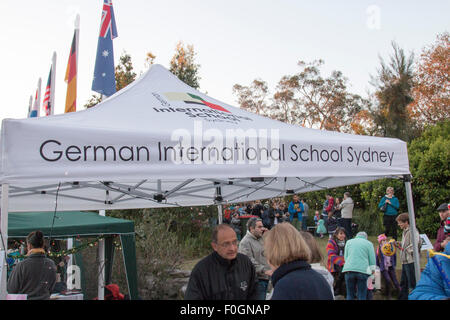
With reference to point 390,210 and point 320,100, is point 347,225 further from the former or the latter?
point 320,100

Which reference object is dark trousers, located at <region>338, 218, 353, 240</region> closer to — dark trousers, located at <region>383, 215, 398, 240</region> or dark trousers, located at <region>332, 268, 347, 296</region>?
dark trousers, located at <region>383, 215, 398, 240</region>

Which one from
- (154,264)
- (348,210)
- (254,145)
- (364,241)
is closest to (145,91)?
(254,145)

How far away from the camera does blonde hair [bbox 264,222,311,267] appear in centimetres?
246

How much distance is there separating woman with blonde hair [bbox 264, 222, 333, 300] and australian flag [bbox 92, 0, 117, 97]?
20.3ft

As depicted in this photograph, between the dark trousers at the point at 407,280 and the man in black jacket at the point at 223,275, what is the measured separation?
15.2 ft

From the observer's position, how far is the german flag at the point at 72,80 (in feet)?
31.2

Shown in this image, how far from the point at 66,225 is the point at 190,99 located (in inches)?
128

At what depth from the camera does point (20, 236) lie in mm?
6672

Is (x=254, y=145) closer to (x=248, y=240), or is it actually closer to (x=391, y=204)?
(x=248, y=240)

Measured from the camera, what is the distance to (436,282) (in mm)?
2342

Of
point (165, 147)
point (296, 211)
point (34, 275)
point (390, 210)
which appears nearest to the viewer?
point (165, 147)

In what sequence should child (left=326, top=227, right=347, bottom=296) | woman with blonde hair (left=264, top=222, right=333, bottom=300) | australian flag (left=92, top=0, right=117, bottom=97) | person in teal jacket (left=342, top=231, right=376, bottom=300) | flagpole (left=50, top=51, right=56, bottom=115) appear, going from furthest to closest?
1. flagpole (left=50, top=51, right=56, bottom=115)
2. australian flag (left=92, top=0, right=117, bottom=97)
3. child (left=326, top=227, right=347, bottom=296)
4. person in teal jacket (left=342, top=231, right=376, bottom=300)
5. woman with blonde hair (left=264, top=222, right=333, bottom=300)

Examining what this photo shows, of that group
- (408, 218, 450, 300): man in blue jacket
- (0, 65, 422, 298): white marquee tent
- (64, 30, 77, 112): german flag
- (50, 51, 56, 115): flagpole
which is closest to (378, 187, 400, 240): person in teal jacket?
(0, 65, 422, 298): white marquee tent

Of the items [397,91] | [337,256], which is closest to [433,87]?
[397,91]
